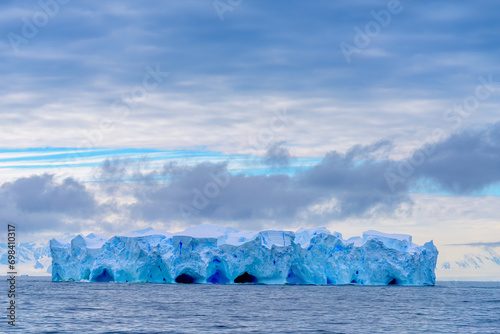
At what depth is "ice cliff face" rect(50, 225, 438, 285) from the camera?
52375 mm

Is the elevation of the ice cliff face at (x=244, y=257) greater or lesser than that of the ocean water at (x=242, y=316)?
greater

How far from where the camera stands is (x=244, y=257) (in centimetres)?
5247

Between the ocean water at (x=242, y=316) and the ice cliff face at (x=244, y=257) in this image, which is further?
the ice cliff face at (x=244, y=257)

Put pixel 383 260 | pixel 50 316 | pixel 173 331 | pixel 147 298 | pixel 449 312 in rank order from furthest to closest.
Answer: pixel 383 260, pixel 147 298, pixel 449 312, pixel 50 316, pixel 173 331

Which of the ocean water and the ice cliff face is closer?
the ocean water

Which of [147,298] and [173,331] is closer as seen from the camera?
[173,331]

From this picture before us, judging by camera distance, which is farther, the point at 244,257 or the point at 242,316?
the point at 244,257

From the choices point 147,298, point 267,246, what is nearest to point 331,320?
point 147,298

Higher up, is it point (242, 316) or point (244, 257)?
point (244, 257)

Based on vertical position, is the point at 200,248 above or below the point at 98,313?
above

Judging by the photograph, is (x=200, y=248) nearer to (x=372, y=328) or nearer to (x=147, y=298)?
(x=147, y=298)

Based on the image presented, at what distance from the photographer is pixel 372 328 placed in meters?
26.8

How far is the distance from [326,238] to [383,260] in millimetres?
5874

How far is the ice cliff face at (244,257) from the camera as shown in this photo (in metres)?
52.4
